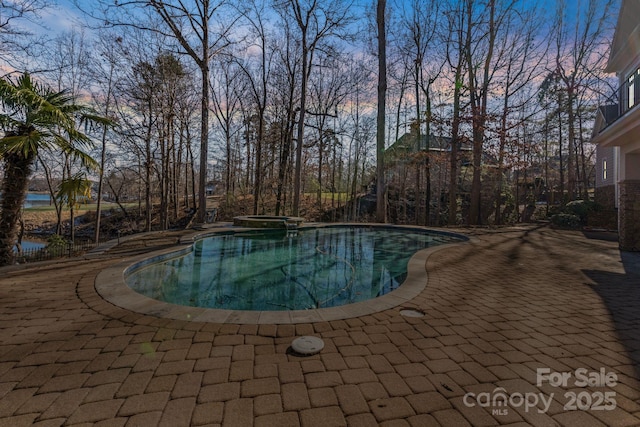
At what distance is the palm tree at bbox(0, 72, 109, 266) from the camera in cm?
441

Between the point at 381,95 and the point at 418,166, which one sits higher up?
the point at 381,95

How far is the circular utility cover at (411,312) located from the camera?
282 centimetres

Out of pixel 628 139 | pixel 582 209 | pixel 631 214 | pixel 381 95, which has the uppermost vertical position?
pixel 381 95

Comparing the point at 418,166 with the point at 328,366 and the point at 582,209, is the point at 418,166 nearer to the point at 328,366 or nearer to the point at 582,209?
the point at 582,209

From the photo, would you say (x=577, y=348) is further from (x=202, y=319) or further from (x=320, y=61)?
(x=320, y=61)

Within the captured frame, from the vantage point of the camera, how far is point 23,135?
14.5ft

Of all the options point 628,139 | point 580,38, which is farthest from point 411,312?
point 580,38

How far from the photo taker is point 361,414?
1.47 metres

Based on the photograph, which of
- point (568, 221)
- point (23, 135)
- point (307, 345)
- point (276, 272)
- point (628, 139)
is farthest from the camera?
point (568, 221)

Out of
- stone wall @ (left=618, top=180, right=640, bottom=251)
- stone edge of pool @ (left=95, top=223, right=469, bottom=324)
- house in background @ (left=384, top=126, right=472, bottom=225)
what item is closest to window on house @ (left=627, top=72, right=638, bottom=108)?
stone wall @ (left=618, top=180, right=640, bottom=251)

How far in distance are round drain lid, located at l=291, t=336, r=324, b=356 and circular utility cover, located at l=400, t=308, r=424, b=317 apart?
1.05 metres

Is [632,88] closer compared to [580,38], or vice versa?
[632,88]

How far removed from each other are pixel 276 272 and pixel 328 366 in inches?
133

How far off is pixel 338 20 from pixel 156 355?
46.5 ft
